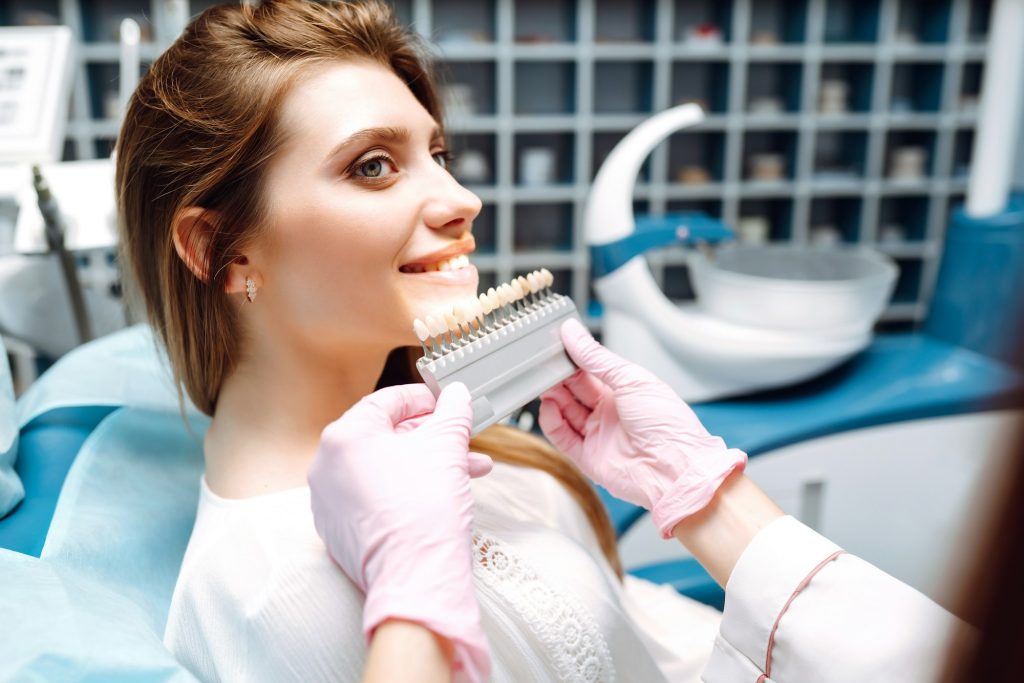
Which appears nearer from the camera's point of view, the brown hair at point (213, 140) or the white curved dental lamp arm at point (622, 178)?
the brown hair at point (213, 140)

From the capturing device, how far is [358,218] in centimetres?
73

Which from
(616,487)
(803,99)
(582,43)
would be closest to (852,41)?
(803,99)

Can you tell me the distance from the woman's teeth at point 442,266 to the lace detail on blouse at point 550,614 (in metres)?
0.25

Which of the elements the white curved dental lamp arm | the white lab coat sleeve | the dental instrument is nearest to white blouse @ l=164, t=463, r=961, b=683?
the white lab coat sleeve

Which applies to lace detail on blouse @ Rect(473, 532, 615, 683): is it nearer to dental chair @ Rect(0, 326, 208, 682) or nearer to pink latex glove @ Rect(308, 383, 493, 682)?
pink latex glove @ Rect(308, 383, 493, 682)

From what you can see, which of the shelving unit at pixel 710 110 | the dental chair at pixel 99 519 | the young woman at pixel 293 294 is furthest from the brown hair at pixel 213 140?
the shelving unit at pixel 710 110

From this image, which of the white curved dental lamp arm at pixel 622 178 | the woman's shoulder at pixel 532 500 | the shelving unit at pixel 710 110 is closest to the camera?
the woman's shoulder at pixel 532 500

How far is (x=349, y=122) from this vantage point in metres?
0.74

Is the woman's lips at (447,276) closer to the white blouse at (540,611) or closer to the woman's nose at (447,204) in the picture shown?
the woman's nose at (447,204)

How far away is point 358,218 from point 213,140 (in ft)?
0.51

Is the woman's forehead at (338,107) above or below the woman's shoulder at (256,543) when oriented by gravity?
above

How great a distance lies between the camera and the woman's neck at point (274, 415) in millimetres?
811

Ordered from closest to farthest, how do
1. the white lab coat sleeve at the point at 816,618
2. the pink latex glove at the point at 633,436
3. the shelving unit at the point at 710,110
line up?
the white lab coat sleeve at the point at 816,618, the pink latex glove at the point at 633,436, the shelving unit at the point at 710,110

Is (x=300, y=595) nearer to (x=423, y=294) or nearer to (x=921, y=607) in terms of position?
(x=423, y=294)
